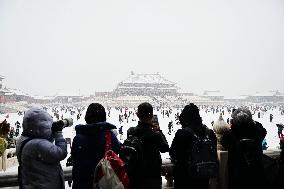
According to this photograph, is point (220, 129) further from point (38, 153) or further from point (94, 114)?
point (38, 153)

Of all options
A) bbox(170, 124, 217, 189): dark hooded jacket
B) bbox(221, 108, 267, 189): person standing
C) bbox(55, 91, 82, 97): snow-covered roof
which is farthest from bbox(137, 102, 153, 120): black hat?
bbox(55, 91, 82, 97): snow-covered roof

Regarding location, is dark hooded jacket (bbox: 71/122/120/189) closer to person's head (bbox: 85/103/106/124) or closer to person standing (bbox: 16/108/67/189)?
person's head (bbox: 85/103/106/124)

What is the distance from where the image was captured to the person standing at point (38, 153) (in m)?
2.67

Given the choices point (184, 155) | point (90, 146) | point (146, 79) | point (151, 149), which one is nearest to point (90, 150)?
point (90, 146)

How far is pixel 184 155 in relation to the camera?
3227mm

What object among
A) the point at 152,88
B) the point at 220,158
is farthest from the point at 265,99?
the point at 220,158

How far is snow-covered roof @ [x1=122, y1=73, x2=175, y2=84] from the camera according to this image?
115 meters

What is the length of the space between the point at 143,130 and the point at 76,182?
2.38 ft

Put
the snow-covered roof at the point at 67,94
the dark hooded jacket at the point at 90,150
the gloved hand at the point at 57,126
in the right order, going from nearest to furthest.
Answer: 1. the gloved hand at the point at 57,126
2. the dark hooded jacket at the point at 90,150
3. the snow-covered roof at the point at 67,94

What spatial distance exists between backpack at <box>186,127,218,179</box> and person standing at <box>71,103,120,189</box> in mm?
709

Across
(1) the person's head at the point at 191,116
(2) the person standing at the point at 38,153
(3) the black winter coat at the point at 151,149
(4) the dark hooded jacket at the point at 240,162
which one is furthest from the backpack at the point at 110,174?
(4) the dark hooded jacket at the point at 240,162

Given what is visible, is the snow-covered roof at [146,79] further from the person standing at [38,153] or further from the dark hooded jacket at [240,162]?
the person standing at [38,153]

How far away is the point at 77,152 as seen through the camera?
117 inches

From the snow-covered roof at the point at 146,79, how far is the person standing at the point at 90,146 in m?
111
